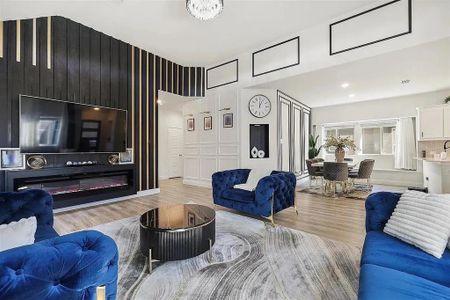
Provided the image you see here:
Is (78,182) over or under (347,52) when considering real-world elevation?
under

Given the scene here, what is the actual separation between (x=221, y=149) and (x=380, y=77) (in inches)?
151

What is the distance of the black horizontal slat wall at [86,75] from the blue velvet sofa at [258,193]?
2.36 metres

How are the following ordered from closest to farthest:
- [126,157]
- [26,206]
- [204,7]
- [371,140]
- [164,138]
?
[26,206], [204,7], [126,157], [371,140], [164,138]

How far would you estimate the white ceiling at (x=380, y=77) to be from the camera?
3.47 meters

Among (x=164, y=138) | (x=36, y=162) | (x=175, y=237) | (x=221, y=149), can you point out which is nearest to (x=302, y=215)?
(x=175, y=237)

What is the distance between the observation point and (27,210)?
1736 mm

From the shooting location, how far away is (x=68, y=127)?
3.81 m

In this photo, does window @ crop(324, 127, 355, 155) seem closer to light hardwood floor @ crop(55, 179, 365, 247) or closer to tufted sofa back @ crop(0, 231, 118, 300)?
light hardwood floor @ crop(55, 179, 365, 247)

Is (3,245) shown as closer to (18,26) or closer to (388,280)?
(388,280)

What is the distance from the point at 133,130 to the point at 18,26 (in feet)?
7.89

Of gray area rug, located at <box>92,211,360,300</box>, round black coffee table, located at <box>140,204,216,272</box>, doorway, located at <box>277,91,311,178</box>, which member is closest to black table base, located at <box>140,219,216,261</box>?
round black coffee table, located at <box>140,204,216,272</box>

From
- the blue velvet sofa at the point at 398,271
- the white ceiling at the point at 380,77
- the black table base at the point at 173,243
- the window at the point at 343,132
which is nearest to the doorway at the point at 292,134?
the white ceiling at the point at 380,77

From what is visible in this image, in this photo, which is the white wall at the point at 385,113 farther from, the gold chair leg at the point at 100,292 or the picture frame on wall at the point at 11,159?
the picture frame on wall at the point at 11,159

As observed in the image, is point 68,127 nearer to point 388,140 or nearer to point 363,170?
point 363,170
